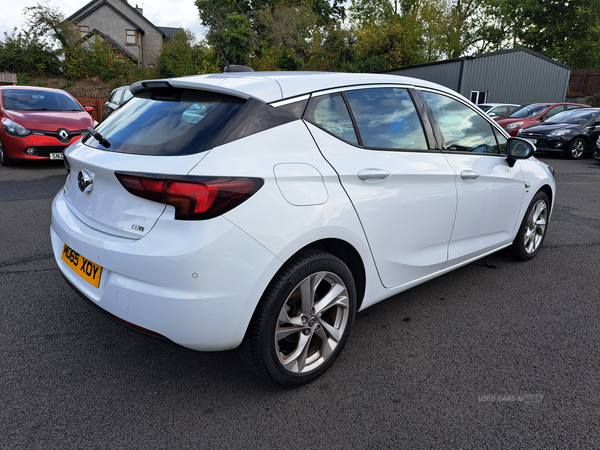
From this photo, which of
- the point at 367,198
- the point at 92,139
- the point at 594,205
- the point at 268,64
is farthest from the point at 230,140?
the point at 268,64

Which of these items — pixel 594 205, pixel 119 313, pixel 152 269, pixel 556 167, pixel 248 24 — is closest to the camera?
pixel 152 269

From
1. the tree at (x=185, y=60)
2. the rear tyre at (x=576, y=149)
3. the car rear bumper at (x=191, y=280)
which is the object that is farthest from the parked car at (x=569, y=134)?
the tree at (x=185, y=60)

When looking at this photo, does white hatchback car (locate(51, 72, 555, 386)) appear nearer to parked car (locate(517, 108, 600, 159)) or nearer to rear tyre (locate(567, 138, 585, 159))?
parked car (locate(517, 108, 600, 159))

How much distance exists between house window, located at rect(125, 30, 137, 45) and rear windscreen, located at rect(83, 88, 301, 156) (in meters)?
51.5

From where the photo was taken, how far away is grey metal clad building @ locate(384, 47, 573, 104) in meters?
24.1

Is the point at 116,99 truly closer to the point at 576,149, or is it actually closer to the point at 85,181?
the point at 85,181

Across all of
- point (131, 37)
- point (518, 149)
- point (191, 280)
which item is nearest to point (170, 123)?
point (191, 280)

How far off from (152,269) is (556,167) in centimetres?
1210

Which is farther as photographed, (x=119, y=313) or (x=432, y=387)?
(x=432, y=387)

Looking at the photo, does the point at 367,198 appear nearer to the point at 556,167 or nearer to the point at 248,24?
the point at 556,167

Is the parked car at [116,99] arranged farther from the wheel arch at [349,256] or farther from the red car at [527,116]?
the wheel arch at [349,256]

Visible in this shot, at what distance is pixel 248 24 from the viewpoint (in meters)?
31.7

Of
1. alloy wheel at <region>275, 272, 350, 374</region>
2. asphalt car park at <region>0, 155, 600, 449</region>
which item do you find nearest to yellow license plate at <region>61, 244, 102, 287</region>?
asphalt car park at <region>0, 155, 600, 449</region>

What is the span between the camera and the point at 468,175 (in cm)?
310
